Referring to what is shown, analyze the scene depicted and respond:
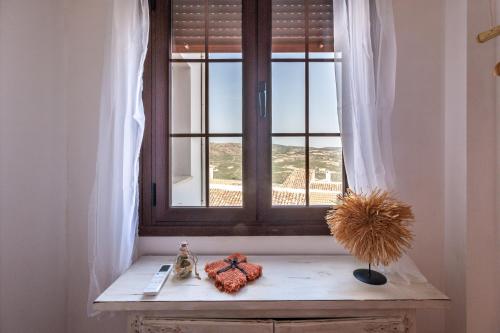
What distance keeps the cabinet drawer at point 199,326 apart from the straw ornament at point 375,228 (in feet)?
1.48

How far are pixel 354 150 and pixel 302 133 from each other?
0.30 m

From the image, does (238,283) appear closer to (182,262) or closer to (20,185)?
(182,262)

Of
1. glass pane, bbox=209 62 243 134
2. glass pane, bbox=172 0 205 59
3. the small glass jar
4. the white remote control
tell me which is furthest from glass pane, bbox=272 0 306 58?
the white remote control

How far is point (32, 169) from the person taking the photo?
1221mm

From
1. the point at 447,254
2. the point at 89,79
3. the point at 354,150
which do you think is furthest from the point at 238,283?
the point at 89,79

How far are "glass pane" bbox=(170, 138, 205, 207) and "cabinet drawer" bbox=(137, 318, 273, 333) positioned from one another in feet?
1.98

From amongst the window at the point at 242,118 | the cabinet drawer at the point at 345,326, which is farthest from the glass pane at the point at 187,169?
the cabinet drawer at the point at 345,326

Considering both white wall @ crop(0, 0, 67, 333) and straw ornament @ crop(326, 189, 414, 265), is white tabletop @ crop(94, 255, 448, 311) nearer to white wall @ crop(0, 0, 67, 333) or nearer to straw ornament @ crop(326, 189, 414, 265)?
straw ornament @ crop(326, 189, 414, 265)

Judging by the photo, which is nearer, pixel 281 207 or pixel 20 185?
pixel 20 185

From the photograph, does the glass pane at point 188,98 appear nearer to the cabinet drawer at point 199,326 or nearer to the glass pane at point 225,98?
the glass pane at point 225,98

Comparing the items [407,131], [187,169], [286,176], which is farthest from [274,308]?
[407,131]

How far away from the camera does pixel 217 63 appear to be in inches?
56.7

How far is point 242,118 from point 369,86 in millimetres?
640

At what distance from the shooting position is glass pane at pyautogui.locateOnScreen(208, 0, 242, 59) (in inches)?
55.9
